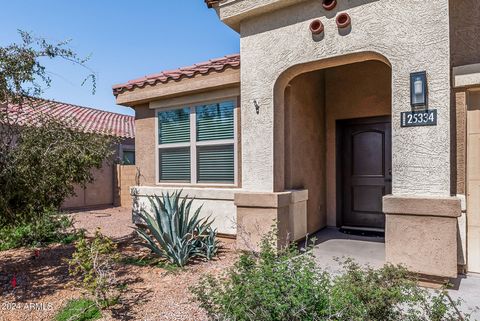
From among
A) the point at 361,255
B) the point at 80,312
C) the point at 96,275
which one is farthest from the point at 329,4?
the point at 80,312

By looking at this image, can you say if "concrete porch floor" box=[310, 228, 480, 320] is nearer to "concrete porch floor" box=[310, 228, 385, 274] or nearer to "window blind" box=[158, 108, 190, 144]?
"concrete porch floor" box=[310, 228, 385, 274]

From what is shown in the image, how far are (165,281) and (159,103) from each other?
5349mm

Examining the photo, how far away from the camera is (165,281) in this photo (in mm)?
5332

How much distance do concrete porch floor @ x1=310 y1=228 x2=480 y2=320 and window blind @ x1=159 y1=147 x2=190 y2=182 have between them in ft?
13.1

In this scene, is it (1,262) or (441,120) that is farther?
(1,262)

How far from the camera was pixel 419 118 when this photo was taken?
15.1ft

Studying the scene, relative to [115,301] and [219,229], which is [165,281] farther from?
[219,229]

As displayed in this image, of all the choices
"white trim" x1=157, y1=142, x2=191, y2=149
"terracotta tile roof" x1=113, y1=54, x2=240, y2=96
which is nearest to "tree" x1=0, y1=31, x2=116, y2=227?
"terracotta tile roof" x1=113, y1=54, x2=240, y2=96

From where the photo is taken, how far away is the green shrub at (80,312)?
411 cm

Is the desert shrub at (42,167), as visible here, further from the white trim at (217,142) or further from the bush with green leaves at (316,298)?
the bush with green leaves at (316,298)

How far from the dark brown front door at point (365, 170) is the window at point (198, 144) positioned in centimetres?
327

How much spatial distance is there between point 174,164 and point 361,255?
545cm

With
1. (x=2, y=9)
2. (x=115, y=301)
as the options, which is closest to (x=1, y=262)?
(x=115, y=301)

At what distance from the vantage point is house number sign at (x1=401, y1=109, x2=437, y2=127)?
452 centimetres
